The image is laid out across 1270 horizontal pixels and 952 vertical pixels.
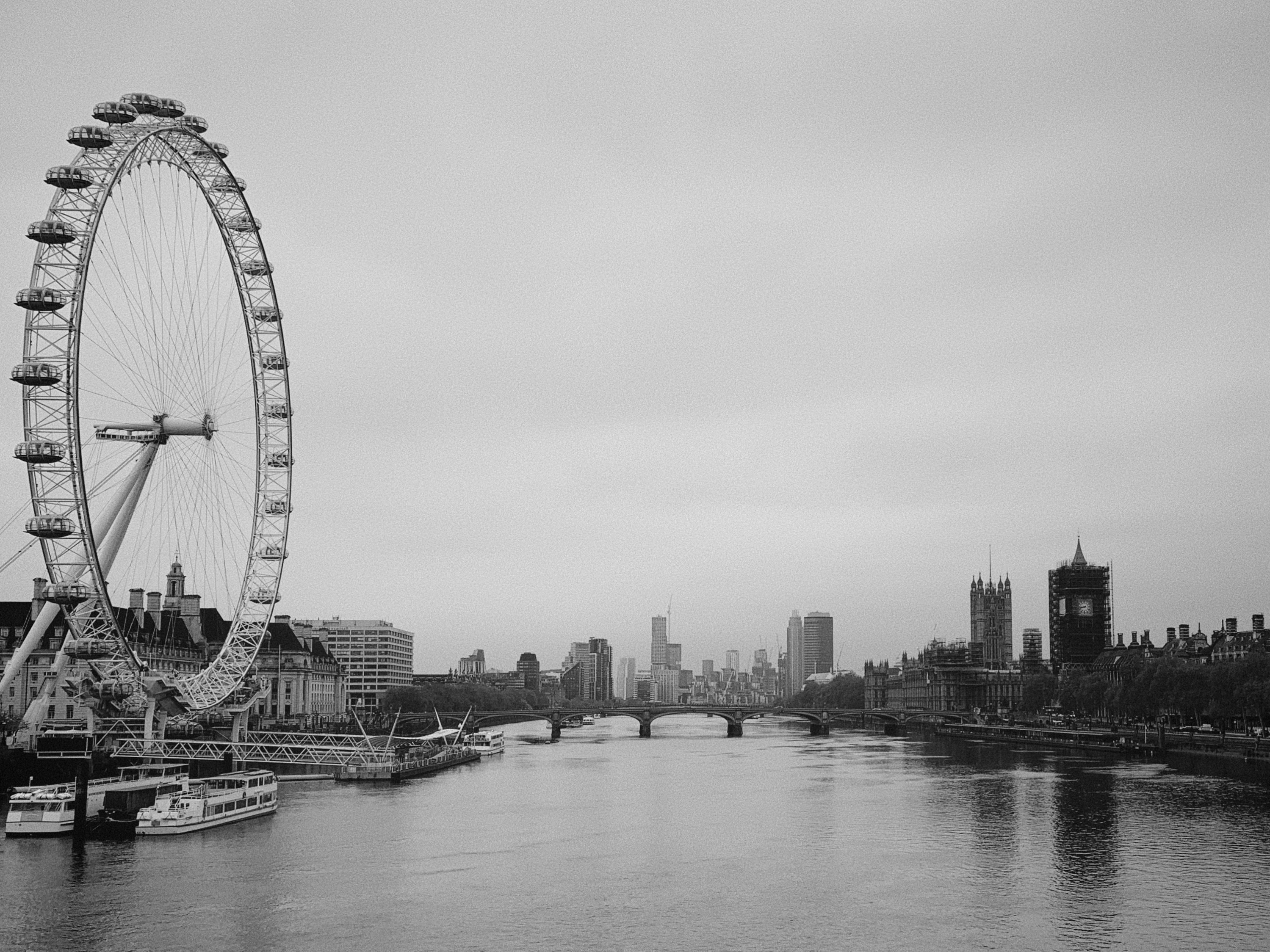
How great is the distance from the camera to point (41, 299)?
209ft

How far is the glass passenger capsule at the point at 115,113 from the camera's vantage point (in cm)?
6556

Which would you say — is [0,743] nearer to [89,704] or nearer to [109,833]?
[89,704]

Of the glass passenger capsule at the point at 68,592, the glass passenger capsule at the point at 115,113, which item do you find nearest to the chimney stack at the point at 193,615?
the glass passenger capsule at the point at 68,592

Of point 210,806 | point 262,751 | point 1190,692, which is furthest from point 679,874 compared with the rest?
point 1190,692

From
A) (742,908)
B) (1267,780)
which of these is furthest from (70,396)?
(1267,780)

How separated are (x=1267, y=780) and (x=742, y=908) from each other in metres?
61.2

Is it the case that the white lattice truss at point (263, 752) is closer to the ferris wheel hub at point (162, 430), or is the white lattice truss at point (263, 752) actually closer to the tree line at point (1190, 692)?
the ferris wheel hub at point (162, 430)

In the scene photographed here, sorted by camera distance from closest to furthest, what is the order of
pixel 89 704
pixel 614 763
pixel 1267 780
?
pixel 89 704, pixel 1267 780, pixel 614 763

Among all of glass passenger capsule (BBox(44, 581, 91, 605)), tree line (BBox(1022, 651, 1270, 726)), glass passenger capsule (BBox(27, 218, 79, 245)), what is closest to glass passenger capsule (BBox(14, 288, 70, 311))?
glass passenger capsule (BBox(27, 218, 79, 245))

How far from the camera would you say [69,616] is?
69.6 metres

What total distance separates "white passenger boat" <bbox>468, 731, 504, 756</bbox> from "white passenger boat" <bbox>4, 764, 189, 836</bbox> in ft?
215

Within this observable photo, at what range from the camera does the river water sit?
45.7 m

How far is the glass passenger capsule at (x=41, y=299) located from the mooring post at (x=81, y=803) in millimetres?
23638

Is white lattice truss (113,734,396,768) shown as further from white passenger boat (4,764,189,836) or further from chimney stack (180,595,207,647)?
chimney stack (180,595,207,647)
